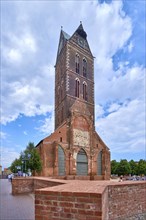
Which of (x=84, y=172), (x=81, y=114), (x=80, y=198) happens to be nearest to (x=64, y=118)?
(x=81, y=114)

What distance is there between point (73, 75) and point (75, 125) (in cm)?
921

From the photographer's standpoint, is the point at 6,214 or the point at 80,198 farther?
the point at 6,214

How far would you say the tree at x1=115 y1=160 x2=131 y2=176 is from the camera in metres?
64.4

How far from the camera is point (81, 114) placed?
37.2 metres

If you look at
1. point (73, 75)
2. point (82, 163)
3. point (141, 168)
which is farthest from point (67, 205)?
point (141, 168)

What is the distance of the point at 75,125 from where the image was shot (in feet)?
117

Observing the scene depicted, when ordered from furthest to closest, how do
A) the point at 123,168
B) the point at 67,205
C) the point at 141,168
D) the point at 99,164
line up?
the point at 141,168, the point at 123,168, the point at 99,164, the point at 67,205

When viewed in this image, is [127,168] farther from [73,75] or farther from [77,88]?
[73,75]

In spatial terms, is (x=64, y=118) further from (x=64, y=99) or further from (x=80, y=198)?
(x=80, y=198)

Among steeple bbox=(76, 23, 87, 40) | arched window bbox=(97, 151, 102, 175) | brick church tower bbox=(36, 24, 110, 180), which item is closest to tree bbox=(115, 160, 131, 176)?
brick church tower bbox=(36, 24, 110, 180)

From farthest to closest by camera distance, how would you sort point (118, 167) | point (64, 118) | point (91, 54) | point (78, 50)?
point (118, 167) < point (91, 54) < point (78, 50) < point (64, 118)

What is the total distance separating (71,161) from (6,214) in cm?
2442

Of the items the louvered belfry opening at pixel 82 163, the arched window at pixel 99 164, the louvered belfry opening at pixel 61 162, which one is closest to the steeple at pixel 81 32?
the louvered belfry opening at pixel 82 163

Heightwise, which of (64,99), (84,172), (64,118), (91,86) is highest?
(91,86)
